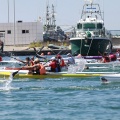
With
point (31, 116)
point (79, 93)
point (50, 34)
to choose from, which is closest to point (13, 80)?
point (79, 93)

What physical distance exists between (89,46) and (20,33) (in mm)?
26672

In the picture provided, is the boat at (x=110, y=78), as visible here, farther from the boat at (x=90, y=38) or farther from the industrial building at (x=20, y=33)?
the industrial building at (x=20, y=33)

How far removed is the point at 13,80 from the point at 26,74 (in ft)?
2.67

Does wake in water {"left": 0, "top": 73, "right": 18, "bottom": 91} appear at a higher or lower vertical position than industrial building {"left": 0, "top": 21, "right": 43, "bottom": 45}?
lower

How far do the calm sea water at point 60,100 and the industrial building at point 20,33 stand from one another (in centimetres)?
4887

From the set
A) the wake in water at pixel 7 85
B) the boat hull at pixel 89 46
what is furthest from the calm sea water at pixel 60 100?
the boat hull at pixel 89 46

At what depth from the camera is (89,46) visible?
53.2 metres

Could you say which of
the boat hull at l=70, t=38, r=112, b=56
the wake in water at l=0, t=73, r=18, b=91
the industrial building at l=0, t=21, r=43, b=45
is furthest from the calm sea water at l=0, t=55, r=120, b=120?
the industrial building at l=0, t=21, r=43, b=45

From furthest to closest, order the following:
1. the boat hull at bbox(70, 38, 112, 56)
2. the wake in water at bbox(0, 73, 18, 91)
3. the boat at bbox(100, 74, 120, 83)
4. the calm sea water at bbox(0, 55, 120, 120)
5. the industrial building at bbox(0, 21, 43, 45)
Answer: the industrial building at bbox(0, 21, 43, 45) < the boat hull at bbox(70, 38, 112, 56) < the boat at bbox(100, 74, 120, 83) < the wake in water at bbox(0, 73, 18, 91) < the calm sea water at bbox(0, 55, 120, 120)

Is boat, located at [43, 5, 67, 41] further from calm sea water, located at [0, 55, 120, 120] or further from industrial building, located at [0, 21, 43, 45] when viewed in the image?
calm sea water, located at [0, 55, 120, 120]

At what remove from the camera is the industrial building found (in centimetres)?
7806

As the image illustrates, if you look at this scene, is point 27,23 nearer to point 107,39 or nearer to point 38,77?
point 107,39

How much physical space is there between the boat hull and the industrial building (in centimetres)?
2443

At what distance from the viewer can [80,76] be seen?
29594 millimetres
